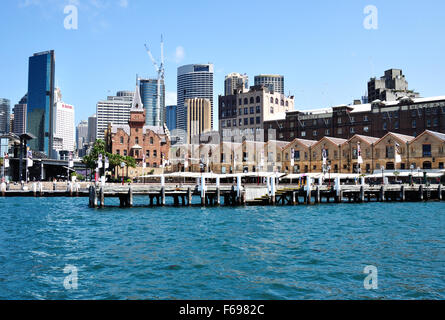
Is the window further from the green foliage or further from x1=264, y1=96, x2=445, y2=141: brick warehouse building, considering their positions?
the green foliage

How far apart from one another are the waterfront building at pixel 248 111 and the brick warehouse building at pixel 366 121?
16.4 m

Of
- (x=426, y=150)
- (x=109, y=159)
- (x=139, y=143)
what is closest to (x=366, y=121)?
(x=426, y=150)

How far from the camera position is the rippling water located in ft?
58.4

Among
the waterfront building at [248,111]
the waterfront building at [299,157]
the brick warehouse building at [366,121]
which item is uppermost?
the waterfront building at [248,111]

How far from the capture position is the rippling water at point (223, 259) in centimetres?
1780

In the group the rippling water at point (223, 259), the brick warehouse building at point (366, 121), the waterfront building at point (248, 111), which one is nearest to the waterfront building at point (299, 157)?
the brick warehouse building at point (366, 121)

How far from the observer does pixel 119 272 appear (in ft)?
68.2

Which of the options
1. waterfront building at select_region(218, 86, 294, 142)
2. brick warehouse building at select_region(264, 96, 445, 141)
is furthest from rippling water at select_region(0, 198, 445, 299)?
waterfront building at select_region(218, 86, 294, 142)

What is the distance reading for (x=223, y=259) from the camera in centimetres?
2392

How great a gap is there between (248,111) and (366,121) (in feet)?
184

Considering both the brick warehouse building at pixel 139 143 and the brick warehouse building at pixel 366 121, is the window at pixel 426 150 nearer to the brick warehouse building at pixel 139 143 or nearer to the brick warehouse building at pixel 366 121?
the brick warehouse building at pixel 366 121

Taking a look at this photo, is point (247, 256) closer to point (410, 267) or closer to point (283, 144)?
point (410, 267)

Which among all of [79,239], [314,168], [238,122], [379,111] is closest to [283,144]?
[314,168]

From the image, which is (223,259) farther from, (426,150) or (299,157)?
(299,157)
